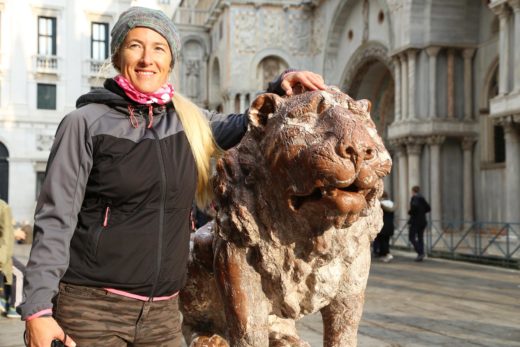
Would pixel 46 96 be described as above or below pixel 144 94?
above

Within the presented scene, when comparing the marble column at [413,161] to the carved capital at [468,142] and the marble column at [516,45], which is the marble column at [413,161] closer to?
the carved capital at [468,142]

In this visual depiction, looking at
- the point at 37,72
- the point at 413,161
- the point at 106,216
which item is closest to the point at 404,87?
the point at 413,161

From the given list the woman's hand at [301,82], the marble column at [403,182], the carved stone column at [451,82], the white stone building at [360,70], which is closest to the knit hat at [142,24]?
the woman's hand at [301,82]

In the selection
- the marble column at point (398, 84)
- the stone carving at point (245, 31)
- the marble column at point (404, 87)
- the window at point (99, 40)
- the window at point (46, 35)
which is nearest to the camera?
the marble column at point (404, 87)

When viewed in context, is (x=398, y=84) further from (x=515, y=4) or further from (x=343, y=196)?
(x=343, y=196)

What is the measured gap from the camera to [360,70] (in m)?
23.3

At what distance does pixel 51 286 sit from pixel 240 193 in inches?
30.2

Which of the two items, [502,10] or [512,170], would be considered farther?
[512,170]

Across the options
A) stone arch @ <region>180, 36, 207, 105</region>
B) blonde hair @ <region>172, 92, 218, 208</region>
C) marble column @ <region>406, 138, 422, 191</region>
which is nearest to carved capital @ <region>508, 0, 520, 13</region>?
marble column @ <region>406, 138, 422, 191</region>

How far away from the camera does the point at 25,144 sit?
96.9 feet

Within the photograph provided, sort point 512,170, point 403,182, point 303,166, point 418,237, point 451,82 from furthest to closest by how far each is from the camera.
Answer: point 403,182 < point 451,82 < point 512,170 < point 418,237 < point 303,166

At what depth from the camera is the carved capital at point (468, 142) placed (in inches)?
693

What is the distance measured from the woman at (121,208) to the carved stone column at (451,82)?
16.2m

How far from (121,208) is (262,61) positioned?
89.5 feet
